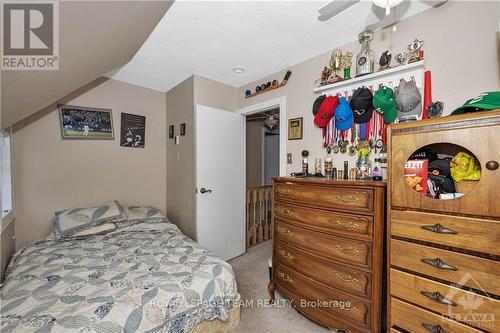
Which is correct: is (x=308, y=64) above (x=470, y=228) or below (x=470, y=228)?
above

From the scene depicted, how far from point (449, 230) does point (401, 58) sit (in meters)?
1.32

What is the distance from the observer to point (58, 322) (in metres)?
1.07

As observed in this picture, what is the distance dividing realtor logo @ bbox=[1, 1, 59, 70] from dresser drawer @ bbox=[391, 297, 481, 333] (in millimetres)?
2347

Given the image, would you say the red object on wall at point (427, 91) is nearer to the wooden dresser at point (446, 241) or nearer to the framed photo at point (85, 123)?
the wooden dresser at point (446, 241)

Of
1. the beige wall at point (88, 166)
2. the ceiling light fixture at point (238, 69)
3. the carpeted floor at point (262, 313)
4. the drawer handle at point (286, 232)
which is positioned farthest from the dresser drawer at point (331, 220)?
the beige wall at point (88, 166)

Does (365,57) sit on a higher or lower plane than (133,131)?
higher

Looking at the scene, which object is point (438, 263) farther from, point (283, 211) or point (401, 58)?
point (401, 58)

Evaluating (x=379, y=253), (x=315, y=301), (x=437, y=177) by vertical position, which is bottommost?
(x=315, y=301)

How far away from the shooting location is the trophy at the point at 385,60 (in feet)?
5.55

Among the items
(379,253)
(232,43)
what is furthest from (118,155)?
(379,253)

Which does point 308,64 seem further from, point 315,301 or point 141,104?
point 141,104

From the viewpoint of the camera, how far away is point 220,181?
291 centimetres

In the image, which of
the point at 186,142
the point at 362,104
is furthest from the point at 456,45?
the point at 186,142

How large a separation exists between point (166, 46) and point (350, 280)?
2538 millimetres
